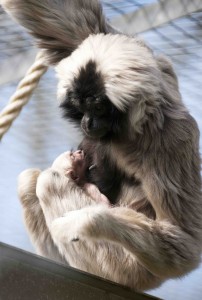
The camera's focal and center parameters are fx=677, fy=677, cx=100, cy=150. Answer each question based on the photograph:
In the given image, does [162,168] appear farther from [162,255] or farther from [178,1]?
[178,1]

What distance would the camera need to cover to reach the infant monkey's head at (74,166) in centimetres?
229

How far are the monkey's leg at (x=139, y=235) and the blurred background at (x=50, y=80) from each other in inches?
40.0

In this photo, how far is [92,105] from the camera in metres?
2.01

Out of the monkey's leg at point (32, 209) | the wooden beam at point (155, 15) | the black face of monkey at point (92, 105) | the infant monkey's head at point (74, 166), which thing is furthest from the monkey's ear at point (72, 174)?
the wooden beam at point (155, 15)

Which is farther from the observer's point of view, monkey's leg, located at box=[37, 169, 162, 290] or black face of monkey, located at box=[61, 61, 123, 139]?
monkey's leg, located at box=[37, 169, 162, 290]

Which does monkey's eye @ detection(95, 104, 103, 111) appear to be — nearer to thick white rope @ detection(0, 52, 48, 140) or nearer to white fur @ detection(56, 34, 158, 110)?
white fur @ detection(56, 34, 158, 110)

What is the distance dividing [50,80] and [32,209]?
1714mm

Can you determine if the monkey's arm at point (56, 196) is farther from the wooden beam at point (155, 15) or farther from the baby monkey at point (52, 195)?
the wooden beam at point (155, 15)

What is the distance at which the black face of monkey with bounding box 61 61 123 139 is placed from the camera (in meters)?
1.99

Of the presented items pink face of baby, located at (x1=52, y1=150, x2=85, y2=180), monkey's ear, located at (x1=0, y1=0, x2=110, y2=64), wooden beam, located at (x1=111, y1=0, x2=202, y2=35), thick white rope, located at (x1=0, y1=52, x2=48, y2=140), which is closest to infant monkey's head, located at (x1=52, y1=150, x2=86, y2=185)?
pink face of baby, located at (x1=52, y1=150, x2=85, y2=180)

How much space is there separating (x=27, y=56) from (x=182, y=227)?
1791 mm

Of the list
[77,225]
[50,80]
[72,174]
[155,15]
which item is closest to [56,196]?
[72,174]

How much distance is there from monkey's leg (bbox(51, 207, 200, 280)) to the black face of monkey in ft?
0.79

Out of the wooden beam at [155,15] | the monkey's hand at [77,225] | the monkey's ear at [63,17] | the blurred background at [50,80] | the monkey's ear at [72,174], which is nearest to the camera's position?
the monkey's hand at [77,225]
